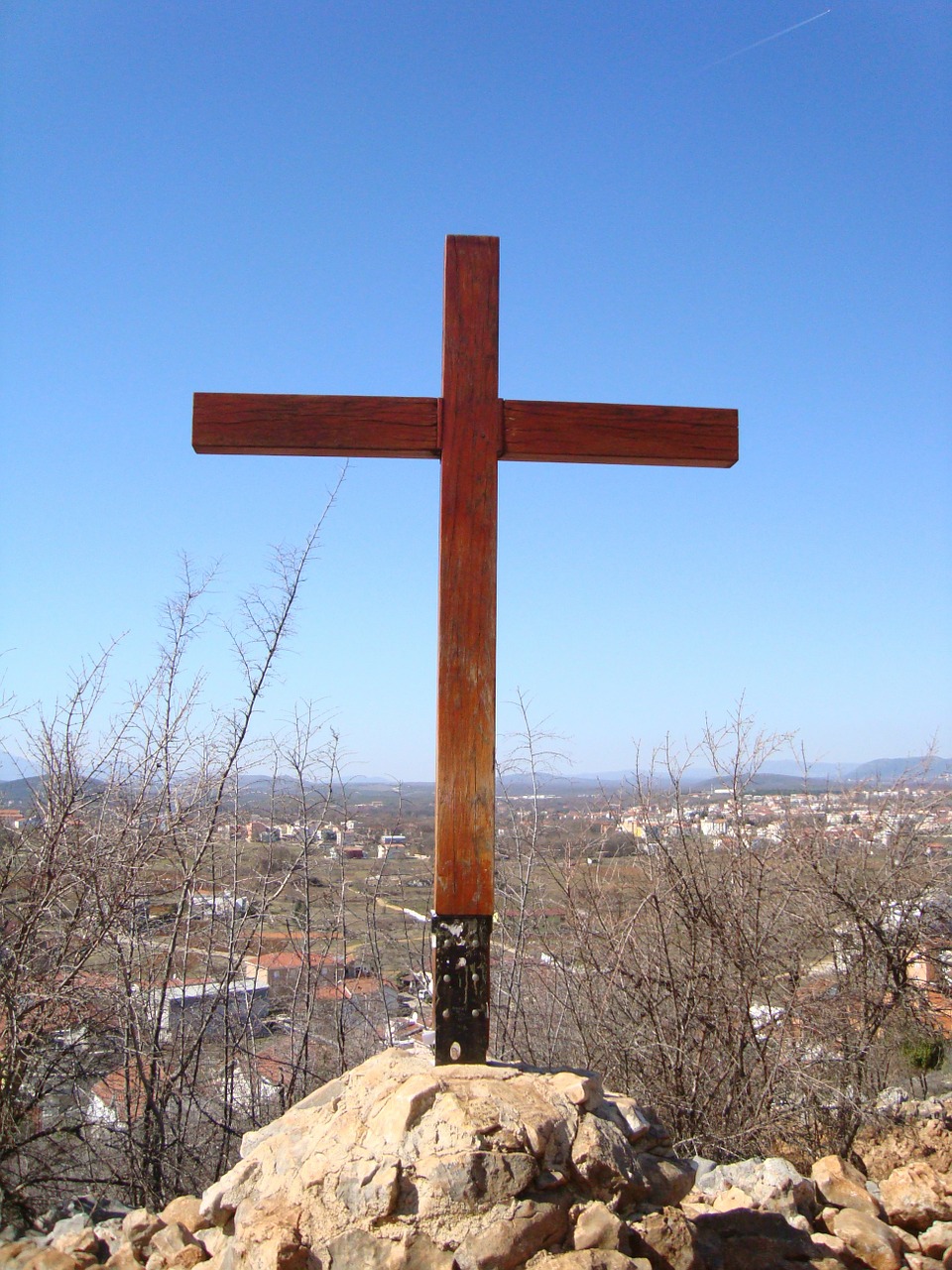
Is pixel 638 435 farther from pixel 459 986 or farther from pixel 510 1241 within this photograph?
pixel 510 1241

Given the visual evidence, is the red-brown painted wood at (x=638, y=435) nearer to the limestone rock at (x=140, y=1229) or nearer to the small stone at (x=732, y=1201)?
the small stone at (x=732, y=1201)

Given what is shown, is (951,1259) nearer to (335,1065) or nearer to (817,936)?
(817,936)

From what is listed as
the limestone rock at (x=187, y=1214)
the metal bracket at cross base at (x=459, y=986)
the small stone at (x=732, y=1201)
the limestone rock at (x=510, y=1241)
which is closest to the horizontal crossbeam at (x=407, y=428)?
the metal bracket at cross base at (x=459, y=986)

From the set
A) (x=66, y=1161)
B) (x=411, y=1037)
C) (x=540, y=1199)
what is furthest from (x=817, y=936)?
(x=66, y=1161)

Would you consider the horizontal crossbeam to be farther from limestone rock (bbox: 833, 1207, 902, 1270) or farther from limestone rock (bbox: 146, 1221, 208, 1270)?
limestone rock (bbox: 833, 1207, 902, 1270)

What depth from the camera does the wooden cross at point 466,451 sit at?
264 centimetres

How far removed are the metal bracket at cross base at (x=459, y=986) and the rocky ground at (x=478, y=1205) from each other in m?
0.07

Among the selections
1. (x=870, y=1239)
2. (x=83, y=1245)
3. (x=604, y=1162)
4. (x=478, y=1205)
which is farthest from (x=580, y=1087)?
(x=83, y=1245)

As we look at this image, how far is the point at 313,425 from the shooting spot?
2938 millimetres

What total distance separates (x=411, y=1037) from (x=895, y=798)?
3.36 m

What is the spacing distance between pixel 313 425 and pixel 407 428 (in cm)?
29

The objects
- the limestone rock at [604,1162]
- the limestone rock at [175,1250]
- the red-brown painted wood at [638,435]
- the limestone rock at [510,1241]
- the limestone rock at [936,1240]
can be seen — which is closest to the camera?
the limestone rock at [510,1241]

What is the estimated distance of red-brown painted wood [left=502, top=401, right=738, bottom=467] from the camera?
9.91 ft

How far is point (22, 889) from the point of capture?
445 cm
